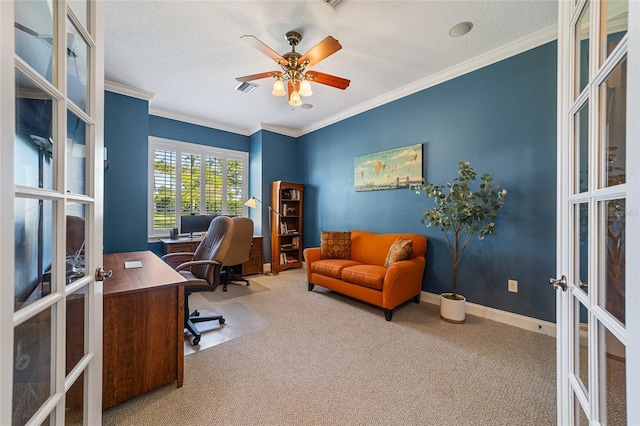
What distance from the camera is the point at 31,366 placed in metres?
0.72

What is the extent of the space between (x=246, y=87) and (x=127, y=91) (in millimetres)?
1612

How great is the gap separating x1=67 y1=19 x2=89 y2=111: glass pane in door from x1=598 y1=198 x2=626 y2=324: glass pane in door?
5.99 ft

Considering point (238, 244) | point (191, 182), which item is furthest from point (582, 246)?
point (191, 182)

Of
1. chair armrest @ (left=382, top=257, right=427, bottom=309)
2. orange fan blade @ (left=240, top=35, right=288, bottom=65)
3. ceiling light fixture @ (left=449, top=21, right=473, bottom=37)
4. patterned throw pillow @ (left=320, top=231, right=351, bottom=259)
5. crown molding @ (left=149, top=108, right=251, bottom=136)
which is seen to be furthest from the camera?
crown molding @ (left=149, top=108, right=251, bottom=136)

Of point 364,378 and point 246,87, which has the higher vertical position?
point 246,87

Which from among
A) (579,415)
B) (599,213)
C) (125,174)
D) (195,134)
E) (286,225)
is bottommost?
(579,415)

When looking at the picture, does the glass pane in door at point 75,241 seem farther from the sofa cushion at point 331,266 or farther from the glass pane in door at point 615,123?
the sofa cushion at point 331,266

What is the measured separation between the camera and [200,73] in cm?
297

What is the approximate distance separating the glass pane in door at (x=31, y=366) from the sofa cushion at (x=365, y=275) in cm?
242

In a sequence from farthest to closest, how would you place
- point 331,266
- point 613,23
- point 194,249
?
1. point 194,249
2. point 331,266
3. point 613,23

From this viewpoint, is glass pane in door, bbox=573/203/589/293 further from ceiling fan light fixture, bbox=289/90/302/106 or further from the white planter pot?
ceiling fan light fixture, bbox=289/90/302/106

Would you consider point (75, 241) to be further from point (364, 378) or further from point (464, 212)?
point (464, 212)

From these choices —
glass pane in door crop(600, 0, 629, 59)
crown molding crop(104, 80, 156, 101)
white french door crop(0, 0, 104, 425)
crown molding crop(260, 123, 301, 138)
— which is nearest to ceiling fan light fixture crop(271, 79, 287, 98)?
white french door crop(0, 0, 104, 425)

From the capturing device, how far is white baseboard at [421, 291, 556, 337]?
2281 millimetres
